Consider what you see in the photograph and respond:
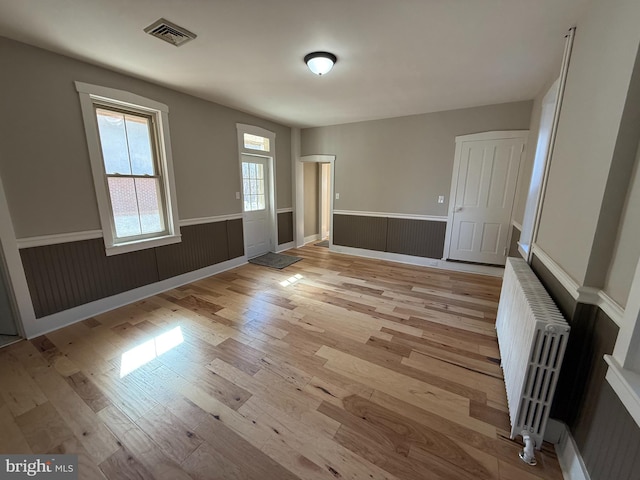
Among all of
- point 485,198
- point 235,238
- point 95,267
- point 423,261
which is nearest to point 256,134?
point 235,238

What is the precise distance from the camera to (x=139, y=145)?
3.03 meters

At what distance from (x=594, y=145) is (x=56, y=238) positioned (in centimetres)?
418

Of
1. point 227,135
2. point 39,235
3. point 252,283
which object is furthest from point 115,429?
point 227,135

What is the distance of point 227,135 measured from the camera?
3971 mm

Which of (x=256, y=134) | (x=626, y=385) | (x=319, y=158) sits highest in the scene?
(x=256, y=134)

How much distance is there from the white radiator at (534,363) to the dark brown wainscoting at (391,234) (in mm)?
2887

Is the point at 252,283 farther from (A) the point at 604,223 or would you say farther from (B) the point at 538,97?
(B) the point at 538,97

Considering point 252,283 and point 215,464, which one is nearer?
point 215,464

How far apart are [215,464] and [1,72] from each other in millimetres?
3370

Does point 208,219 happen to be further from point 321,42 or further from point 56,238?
point 321,42

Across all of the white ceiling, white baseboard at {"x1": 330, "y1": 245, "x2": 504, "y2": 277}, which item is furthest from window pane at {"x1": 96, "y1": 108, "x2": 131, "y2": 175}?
white baseboard at {"x1": 330, "y1": 245, "x2": 504, "y2": 277}

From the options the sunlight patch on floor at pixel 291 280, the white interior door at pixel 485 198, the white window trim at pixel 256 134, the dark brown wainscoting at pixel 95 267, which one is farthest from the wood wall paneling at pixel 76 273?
the white interior door at pixel 485 198

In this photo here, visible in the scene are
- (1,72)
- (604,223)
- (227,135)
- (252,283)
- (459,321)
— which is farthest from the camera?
(227,135)

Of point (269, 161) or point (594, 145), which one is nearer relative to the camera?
point (594, 145)
